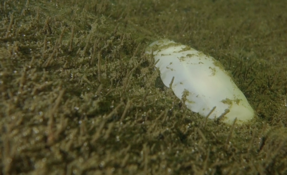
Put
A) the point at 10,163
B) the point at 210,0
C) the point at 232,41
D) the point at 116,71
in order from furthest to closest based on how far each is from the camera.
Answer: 1. the point at 210,0
2. the point at 232,41
3. the point at 116,71
4. the point at 10,163

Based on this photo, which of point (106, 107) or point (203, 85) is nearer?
point (106, 107)

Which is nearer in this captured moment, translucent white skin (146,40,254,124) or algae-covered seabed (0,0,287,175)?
algae-covered seabed (0,0,287,175)

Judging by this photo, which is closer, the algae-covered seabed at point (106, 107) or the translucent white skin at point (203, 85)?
the algae-covered seabed at point (106, 107)

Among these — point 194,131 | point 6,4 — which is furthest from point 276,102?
point 6,4

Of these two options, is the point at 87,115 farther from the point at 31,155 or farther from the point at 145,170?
the point at 145,170
